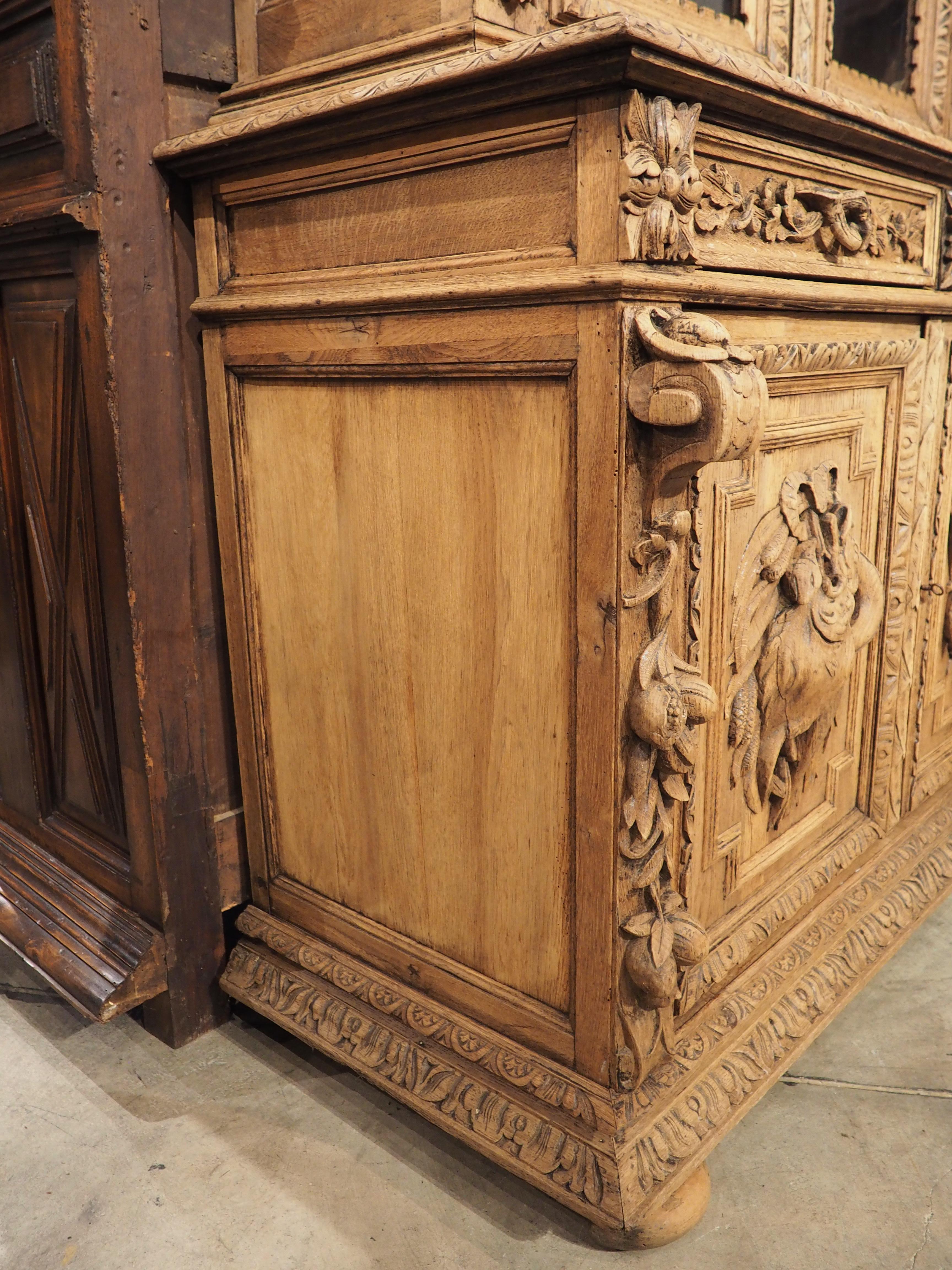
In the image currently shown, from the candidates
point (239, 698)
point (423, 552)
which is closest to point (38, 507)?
point (239, 698)

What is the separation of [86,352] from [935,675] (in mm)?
1721

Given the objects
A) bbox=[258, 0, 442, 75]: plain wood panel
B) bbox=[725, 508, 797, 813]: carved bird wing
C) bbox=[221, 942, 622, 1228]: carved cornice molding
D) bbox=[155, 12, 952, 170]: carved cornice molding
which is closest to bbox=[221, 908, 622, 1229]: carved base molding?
bbox=[221, 942, 622, 1228]: carved cornice molding

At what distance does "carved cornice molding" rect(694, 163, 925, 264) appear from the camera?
125 cm

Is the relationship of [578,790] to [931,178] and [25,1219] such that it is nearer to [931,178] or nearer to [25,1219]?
[25,1219]

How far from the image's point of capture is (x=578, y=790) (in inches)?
51.6

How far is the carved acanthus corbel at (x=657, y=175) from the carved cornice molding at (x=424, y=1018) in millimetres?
1035

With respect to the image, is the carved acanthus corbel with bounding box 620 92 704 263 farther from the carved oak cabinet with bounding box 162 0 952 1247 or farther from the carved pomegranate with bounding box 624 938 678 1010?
the carved pomegranate with bounding box 624 938 678 1010

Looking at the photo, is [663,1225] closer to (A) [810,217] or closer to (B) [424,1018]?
(B) [424,1018]

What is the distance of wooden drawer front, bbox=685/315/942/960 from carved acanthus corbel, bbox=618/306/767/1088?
94 mm

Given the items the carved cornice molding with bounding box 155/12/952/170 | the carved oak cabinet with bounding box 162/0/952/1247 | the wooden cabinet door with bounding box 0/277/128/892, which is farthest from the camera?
the wooden cabinet door with bounding box 0/277/128/892

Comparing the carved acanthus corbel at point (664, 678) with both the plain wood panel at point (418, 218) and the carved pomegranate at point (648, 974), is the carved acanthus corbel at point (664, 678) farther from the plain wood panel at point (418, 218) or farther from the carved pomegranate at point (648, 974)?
the plain wood panel at point (418, 218)

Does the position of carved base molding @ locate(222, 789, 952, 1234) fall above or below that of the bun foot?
above

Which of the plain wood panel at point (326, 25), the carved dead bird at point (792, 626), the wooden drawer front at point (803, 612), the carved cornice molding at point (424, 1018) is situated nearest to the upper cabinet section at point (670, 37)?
the plain wood panel at point (326, 25)

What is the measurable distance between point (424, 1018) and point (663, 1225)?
42 centimetres
